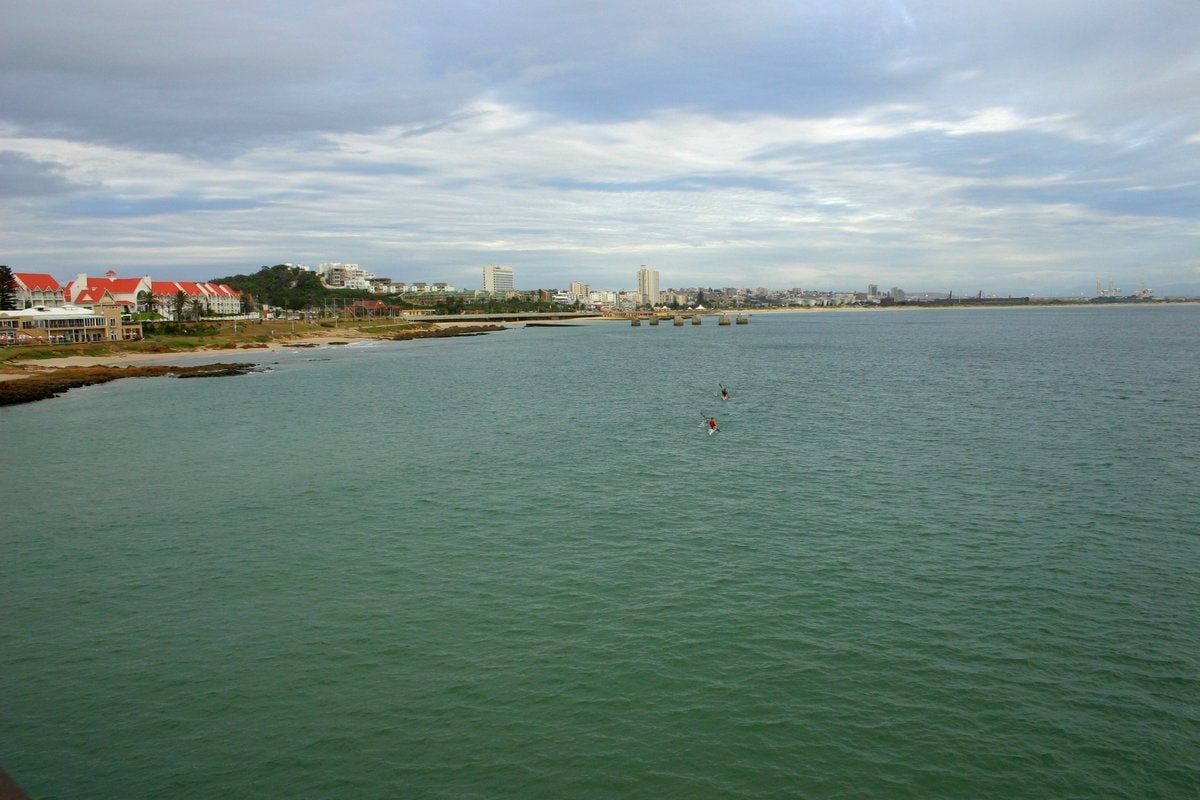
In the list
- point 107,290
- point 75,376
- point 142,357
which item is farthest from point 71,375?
point 107,290

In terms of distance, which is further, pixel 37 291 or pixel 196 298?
pixel 196 298

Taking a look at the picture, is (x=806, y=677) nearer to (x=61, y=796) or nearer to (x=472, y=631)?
(x=472, y=631)

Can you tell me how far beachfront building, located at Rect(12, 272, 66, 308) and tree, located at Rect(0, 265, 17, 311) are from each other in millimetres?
5802

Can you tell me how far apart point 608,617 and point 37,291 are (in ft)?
381

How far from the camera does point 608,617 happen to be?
12.9m

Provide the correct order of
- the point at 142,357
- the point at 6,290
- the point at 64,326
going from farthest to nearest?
the point at 6,290, the point at 64,326, the point at 142,357

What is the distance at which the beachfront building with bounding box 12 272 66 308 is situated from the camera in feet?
312

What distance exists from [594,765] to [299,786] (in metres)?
3.45

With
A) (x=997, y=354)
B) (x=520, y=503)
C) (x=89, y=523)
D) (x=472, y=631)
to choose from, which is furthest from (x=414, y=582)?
(x=997, y=354)

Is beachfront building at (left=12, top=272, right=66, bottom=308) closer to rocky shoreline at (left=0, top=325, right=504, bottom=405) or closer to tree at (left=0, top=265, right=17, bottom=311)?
tree at (left=0, top=265, right=17, bottom=311)

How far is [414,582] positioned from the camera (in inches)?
575

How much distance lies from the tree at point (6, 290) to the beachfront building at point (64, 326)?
7324 mm

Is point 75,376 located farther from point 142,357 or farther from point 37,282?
point 37,282

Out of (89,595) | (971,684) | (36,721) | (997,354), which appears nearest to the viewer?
(36,721)
